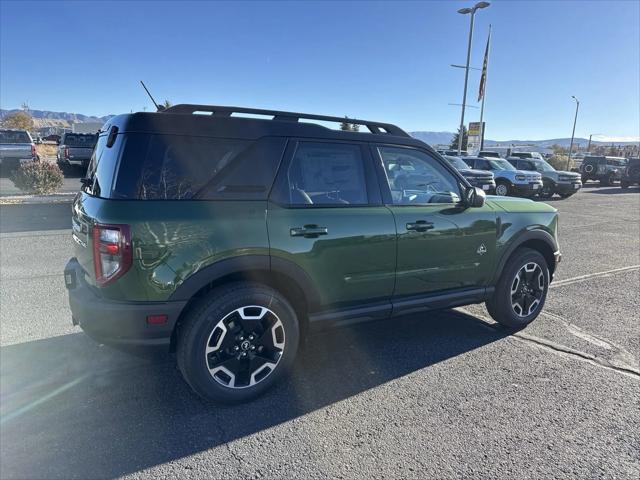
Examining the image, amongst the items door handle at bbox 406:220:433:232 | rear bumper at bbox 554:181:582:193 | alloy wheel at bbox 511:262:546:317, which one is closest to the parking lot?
alloy wheel at bbox 511:262:546:317

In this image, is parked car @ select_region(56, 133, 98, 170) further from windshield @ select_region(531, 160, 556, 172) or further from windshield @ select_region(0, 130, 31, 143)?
windshield @ select_region(531, 160, 556, 172)

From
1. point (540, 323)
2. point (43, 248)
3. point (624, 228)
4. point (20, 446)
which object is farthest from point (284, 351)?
point (624, 228)

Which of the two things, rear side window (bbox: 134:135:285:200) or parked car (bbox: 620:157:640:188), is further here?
parked car (bbox: 620:157:640:188)

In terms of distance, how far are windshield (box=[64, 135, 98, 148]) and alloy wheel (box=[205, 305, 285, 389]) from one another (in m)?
20.1

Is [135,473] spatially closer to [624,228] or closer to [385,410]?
[385,410]

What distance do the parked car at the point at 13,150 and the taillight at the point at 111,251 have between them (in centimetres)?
1681

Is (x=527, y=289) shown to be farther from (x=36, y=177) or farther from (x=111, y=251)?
(x=36, y=177)

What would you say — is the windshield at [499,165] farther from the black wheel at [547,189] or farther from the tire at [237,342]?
the tire at [237,342]

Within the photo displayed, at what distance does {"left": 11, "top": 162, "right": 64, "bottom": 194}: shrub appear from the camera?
11938 millimetres

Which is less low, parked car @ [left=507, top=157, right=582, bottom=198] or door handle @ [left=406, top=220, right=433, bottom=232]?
door handle @ [left=406, top=220, right=433, bottom=232]

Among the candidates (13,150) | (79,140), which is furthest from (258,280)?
(79,140)

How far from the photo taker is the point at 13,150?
16484mm

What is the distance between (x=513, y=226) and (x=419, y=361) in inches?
63.6

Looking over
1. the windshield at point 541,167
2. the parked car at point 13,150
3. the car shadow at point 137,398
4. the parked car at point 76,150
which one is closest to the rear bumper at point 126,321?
the car shadow at point 137,398
